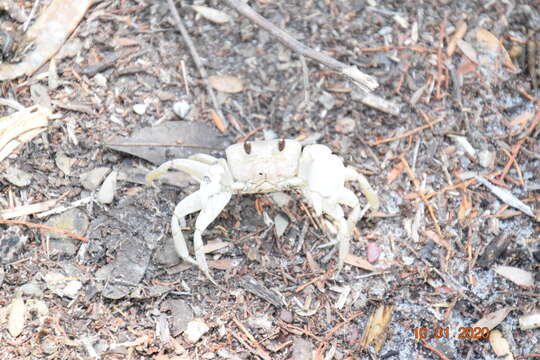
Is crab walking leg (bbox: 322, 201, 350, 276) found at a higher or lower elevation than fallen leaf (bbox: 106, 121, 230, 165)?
lower

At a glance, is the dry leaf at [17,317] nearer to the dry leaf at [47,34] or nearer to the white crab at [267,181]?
the white crab at [267,181]

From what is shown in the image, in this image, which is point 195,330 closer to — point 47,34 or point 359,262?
point 359,262

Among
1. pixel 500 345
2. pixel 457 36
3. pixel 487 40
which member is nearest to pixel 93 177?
pixel 500 345

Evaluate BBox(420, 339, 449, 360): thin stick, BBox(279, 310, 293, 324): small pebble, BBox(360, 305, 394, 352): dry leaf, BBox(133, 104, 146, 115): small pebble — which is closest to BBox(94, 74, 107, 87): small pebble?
BBox(133, 104, 146, 115): small pebble

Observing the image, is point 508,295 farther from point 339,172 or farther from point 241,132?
point 241,132

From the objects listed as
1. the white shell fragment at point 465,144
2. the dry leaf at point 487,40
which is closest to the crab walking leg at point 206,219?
the white shell fragment at point 465,144
